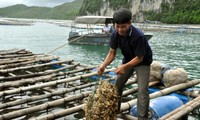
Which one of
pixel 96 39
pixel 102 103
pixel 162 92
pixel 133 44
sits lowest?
pixel 96 39

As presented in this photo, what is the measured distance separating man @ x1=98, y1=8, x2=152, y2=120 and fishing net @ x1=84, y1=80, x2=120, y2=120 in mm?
374

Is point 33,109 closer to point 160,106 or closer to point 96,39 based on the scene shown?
point 160,106

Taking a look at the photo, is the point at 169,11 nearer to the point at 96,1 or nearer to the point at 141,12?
the point at 141,12

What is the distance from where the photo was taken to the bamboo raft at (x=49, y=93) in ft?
22.9

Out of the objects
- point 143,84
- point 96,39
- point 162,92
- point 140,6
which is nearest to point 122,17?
point 143,84

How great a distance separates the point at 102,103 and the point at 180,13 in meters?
104

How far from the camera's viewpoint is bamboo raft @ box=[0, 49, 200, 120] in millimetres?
6965

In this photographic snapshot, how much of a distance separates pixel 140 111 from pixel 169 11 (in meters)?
115

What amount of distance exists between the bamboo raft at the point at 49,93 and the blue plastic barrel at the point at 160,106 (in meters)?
0.34

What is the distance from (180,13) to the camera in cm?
10331

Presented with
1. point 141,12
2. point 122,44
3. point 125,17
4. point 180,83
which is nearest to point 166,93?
point 180,83

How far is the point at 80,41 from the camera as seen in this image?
112 feet

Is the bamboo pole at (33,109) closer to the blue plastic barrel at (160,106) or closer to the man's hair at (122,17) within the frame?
the blue plastic barrel at (160,106)

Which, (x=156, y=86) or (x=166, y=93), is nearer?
(x=166, y=93)
